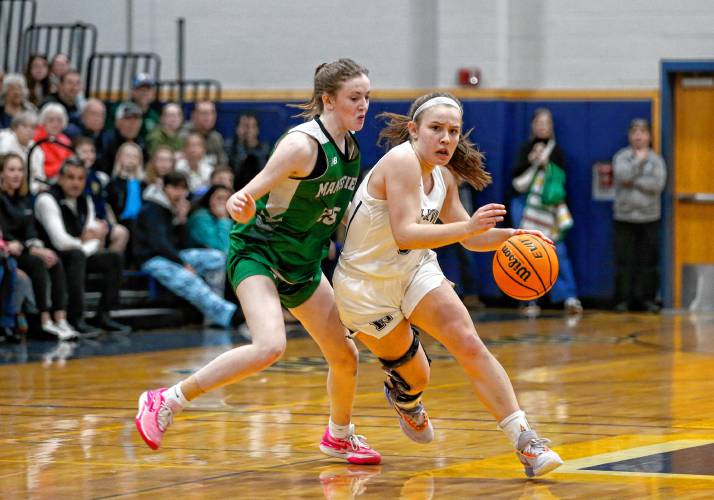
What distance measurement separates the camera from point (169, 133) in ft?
45.9

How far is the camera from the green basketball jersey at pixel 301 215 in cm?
554

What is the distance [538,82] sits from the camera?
A: 15.2 m

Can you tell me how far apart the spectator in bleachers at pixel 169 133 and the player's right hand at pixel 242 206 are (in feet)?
28.1

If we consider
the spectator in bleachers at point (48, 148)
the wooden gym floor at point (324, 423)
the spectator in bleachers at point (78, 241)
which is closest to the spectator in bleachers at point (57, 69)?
the spectator in bleachers at point (48, 148)

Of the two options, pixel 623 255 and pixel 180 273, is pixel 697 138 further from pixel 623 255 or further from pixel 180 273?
pixel 180 273

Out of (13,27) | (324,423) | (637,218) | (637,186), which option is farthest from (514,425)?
(13,27)

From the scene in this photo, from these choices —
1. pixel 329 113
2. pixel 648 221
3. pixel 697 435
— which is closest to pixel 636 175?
pixel 648 221

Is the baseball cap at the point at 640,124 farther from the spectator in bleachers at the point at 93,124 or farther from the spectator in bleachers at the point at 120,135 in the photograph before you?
the spectator in bleachers at the point at 93,124

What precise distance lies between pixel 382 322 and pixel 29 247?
6159 millimetres

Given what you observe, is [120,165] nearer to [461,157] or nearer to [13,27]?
[13,27]

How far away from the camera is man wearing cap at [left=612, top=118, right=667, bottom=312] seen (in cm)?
1430

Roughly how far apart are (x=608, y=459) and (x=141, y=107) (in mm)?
10087

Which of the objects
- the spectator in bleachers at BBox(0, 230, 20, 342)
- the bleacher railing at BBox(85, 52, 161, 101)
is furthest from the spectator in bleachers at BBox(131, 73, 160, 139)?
the spectator in bleachers at BBox(0, 230, 20, 342)

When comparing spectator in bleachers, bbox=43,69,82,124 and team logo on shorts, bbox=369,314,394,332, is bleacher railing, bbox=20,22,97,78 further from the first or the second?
team logo on shorts, bbox=369,314,394,332
